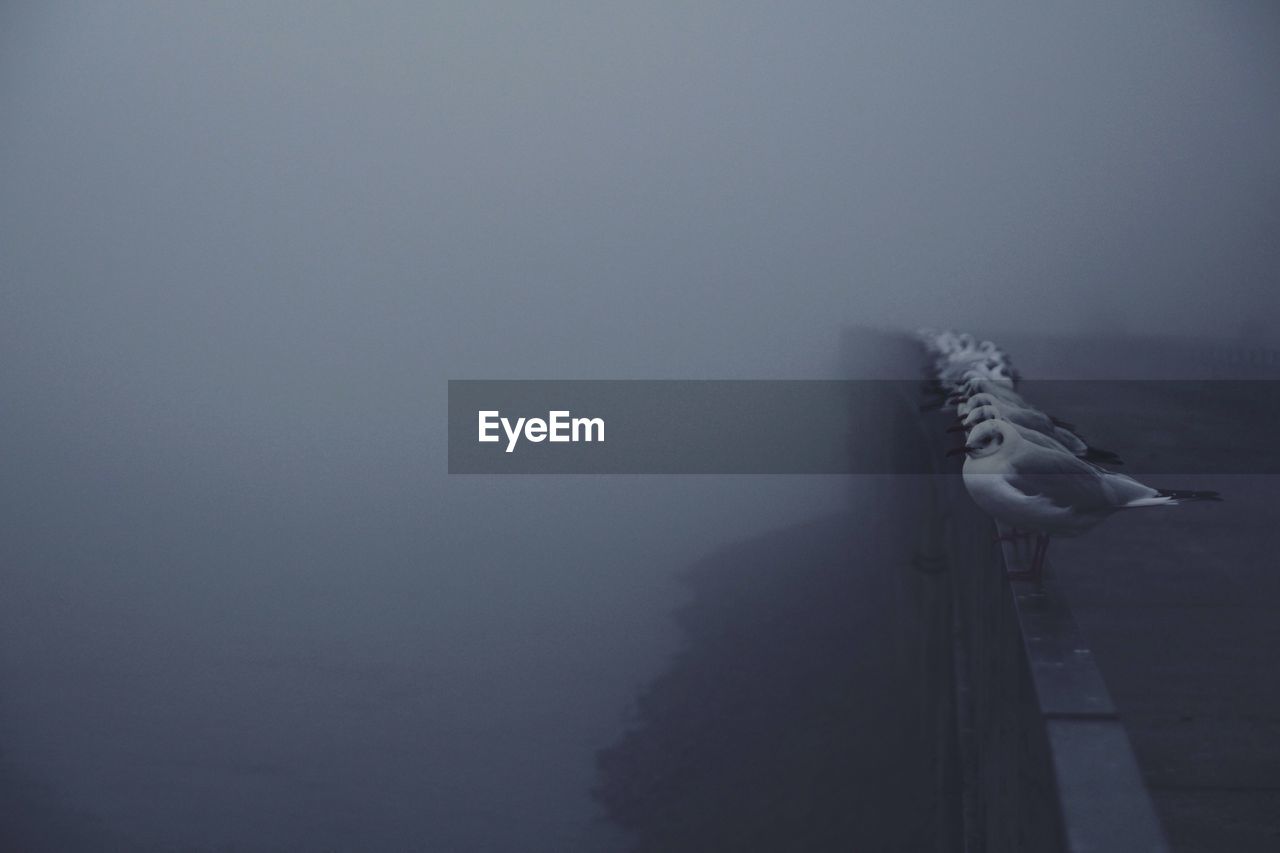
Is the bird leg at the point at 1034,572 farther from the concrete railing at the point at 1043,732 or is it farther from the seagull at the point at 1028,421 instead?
the seagull at the point at 1028,421

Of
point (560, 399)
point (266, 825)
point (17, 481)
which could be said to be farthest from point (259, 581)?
point (560, 399)

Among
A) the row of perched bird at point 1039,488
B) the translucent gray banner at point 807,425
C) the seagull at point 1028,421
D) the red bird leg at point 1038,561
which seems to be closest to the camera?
the red bird leg at point 1038,561

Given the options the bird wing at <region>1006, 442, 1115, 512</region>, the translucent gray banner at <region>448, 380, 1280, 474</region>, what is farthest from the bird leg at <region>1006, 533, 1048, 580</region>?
the translucent gray banner at <region>448, 380, 1280, 474</region>

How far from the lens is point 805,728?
22.7 metres

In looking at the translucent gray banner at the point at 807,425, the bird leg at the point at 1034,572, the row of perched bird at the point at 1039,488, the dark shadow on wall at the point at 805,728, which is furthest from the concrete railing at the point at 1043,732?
the dark shadow on wall at the point at 805,728

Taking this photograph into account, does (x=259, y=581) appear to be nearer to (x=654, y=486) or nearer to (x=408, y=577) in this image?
(x=408, y=577)

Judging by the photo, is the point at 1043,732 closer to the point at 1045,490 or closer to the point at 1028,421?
the point at 1045,490

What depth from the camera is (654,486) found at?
202 feet

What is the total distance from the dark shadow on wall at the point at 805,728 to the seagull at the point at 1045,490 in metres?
6.64

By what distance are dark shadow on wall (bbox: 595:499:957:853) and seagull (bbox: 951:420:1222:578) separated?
21.8 feet

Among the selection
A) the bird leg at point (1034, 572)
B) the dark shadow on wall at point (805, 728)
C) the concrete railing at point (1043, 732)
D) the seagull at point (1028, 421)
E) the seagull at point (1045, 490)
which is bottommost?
the dark shadow on wall at point (805, 728)

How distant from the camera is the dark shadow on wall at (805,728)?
17.9 m

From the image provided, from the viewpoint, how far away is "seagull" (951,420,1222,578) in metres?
6.05

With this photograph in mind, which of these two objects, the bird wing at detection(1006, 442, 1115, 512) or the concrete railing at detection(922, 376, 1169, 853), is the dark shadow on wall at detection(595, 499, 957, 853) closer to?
the concrete railing at detection(922, 376, 1169, 853)
